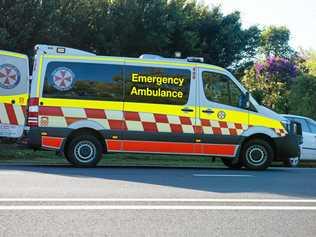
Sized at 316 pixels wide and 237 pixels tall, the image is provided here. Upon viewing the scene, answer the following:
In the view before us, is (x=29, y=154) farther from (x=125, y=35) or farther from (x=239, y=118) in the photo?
(x=125, y=35)

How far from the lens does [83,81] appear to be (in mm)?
13719

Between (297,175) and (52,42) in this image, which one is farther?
(52,42)

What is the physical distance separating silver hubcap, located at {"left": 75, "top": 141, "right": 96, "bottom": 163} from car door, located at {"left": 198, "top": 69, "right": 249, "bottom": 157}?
97.5 inches

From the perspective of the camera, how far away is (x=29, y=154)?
17641mm

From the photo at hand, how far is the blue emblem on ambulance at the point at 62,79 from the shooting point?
44.5ft

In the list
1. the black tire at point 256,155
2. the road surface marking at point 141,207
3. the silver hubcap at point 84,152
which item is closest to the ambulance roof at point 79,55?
the silver hubcap at point 84,152

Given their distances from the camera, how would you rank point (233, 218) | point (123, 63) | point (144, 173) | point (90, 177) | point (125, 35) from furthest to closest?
point (125, 35)
point (123, 63)
point (144, 173)
point (90, 177)
point (233, 218)

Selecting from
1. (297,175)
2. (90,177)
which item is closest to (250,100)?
(297,175)

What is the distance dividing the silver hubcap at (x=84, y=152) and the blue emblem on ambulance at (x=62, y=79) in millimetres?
1241

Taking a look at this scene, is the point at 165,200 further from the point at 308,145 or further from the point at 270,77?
the point at 270,77

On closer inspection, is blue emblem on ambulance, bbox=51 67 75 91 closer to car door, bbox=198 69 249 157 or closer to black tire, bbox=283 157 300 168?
car door, bbox=198 69 249 157

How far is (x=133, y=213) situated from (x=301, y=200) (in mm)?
2746

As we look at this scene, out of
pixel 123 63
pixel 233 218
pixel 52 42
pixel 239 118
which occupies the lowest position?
pixel 233 218

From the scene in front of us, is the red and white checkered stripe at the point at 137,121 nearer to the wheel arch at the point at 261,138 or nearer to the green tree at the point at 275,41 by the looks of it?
the wheel arch at the point at 261,138
